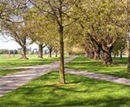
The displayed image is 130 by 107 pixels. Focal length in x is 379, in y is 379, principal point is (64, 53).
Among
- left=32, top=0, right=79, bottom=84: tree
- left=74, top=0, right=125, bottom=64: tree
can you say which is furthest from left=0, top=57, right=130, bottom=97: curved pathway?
left=74, top=0, right=125, bottom=64: tree

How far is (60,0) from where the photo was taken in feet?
65.7

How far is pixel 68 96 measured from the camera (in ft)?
50.7

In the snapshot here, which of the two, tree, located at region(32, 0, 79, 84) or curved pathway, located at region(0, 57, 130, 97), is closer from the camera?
curved pathway, located at region(0, 57, 130, 97)

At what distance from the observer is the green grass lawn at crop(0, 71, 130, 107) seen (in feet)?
44.5

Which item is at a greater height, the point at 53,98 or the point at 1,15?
the point at 1,15

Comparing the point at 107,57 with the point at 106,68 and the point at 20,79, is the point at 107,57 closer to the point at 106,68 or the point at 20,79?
the point at 106,68

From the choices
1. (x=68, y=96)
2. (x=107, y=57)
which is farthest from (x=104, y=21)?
(x=68, y=96)

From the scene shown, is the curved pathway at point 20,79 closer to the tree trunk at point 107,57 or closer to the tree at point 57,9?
the tree at point 57,9

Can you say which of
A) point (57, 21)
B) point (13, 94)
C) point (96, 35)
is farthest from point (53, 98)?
point (96, 35)

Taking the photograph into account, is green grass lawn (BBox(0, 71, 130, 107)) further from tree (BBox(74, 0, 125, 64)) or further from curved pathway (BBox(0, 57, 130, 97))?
tree (BBox(74, 0, 125, 64))

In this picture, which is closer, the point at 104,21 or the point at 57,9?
the point at 57,9

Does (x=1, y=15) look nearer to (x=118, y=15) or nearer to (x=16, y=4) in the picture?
(x=16, y=4)

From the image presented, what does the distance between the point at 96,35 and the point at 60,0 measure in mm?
20677

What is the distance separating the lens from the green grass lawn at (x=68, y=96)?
1357 cm
